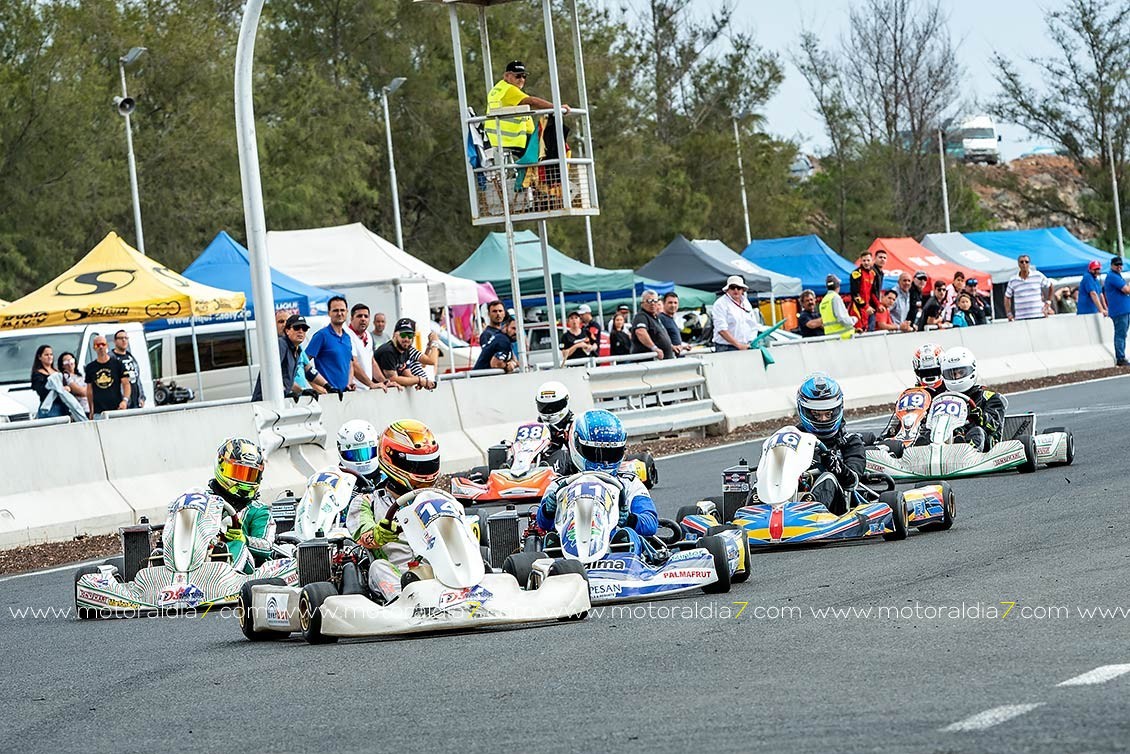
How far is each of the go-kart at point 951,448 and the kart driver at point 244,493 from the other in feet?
17.1

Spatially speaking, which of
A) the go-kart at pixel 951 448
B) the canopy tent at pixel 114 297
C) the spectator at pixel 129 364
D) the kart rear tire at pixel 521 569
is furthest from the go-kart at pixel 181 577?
the canopy tent at pixel 114 297

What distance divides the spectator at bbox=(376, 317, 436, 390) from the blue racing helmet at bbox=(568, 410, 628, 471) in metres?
7.41

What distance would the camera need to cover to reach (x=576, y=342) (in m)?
22.9


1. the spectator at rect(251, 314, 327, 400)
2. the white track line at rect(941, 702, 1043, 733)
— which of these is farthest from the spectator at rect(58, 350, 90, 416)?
the white track line at rect(941, 702, 1043, 733)

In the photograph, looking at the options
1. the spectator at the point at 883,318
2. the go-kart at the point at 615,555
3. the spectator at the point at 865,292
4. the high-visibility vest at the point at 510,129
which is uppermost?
the high-visibility vest at the point at 510,129

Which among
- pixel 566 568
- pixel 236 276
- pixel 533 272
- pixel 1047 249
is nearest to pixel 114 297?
pixel 236 276

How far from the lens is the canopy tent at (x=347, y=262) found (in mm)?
30562

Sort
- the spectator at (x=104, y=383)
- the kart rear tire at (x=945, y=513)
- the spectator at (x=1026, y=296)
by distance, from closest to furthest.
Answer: the kart rear tire at (x=945, y=513) < the spectator at (x=104, y=383) < the spectator at (x=1026, y=296)

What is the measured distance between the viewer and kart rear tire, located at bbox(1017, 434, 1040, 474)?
14.2 metres

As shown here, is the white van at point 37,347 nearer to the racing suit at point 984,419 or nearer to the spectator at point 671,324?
the spectator at point 671,324

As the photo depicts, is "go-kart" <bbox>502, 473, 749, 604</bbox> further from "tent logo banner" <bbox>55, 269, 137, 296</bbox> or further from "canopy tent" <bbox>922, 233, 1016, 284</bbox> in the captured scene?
"canopy tent" <bbox>922, 233, 1016, 284</bbox>

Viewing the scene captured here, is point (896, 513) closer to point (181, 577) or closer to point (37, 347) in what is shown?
point (181, 577)

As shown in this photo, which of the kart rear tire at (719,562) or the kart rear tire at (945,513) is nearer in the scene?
the kart rear tire at (719,562)

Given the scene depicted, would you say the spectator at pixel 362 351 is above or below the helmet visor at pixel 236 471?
above
